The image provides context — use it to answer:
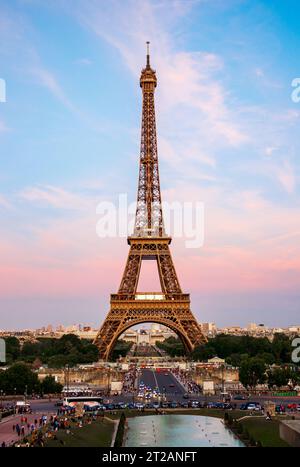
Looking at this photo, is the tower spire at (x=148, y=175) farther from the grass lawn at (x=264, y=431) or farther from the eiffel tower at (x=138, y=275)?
the grass lawn at (x=264, y=431)

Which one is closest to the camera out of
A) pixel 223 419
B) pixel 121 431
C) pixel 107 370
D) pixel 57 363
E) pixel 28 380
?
pixel 121 431

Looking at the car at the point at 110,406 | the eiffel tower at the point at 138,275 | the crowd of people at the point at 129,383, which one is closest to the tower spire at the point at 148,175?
the eiffel tower at the point at 138,275

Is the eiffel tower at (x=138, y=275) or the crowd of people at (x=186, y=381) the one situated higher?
the eiffel tower at (x=138, y=275)

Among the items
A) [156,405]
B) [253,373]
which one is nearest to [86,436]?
[156,405]

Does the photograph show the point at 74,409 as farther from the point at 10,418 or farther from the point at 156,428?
the point at 156,428

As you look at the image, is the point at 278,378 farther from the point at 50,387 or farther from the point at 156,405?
the point at 50,387

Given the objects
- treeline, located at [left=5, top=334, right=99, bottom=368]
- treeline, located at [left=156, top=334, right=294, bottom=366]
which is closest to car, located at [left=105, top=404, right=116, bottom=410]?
treeline, located at [left=5, top=334, right=99, bottom=368]
